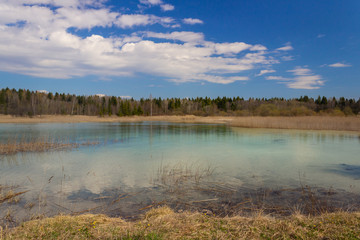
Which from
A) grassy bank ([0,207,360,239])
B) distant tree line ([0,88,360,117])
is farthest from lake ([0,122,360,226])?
distant tree line ([0,88,360,117])

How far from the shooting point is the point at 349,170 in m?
7.68

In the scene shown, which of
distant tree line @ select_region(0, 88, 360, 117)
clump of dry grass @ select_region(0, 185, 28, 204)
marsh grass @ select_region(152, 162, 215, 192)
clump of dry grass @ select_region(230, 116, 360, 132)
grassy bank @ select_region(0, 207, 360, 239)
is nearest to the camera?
grassy bank @ select_region(0, 207, 360, 239)

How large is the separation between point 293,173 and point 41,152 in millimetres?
9860

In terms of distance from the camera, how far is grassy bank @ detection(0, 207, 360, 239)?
9.93 feet

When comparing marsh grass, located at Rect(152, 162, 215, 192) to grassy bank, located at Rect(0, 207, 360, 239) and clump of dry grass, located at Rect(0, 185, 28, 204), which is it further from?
clump of dry grass, located at Rect(0, 185, 28, 204)

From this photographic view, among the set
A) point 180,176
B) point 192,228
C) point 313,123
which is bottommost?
point 180,176

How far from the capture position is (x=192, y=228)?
3215 mm

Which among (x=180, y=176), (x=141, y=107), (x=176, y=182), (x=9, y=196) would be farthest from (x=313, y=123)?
(x=141, y=107)

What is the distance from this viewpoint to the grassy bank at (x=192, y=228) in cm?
303

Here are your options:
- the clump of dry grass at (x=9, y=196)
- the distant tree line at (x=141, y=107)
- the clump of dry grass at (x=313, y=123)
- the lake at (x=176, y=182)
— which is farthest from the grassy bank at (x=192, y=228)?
the distant tree line at (x=141, y=107)

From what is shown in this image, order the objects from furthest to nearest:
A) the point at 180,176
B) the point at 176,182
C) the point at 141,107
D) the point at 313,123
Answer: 1. the point at 141,107
2. the point at 313,123
3. the point at 180,176
4. the point at 176,182

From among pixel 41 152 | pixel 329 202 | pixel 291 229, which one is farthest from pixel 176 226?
pixel 41 152

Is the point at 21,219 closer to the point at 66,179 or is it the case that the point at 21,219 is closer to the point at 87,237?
the point at 87,237

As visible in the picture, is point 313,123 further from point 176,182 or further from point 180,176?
point 176,182
